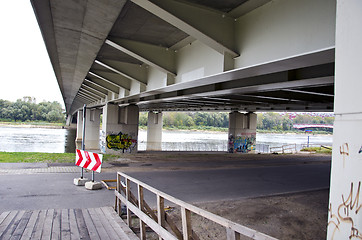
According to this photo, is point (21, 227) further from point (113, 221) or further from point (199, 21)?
point (199, 21)

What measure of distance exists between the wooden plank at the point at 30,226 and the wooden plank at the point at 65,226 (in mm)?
527

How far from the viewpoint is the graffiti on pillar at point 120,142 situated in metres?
26.8

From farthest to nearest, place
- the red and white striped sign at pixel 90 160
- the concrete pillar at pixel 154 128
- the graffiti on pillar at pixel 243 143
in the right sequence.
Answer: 1. the concrete pillar at pixel 154 128
2. the graffiti on pillar at pixel 243 143
3. the red and white striped sign at pixel 90 160

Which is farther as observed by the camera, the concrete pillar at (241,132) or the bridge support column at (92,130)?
the bridge support column at (92,130)

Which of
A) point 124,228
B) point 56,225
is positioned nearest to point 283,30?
point 124,228

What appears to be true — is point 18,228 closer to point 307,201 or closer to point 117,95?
point 307,201

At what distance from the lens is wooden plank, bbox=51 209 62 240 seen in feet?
16.6

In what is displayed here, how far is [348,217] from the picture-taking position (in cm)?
329

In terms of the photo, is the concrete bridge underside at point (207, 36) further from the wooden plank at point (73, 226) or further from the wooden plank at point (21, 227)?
the wooden plank at point (21, 227)

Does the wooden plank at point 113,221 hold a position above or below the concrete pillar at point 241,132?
below

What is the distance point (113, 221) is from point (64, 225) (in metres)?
0.99

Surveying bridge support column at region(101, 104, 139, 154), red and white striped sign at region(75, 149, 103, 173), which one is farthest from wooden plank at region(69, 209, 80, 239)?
bridge support column at region(101, 104, 139, 154)

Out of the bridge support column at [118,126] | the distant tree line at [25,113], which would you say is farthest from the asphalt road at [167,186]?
the distant tree line at [25,113]

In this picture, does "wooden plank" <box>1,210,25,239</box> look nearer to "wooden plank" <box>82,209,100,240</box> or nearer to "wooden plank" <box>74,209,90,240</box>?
"wooden plank" <box>74,209,90,240</box>
